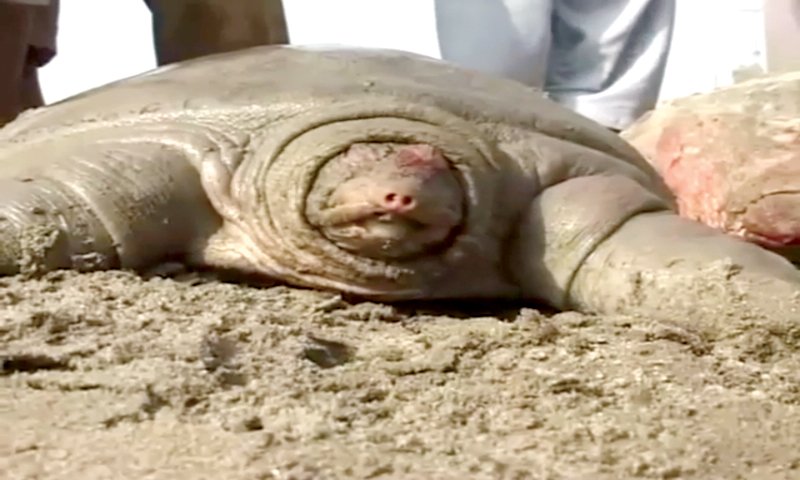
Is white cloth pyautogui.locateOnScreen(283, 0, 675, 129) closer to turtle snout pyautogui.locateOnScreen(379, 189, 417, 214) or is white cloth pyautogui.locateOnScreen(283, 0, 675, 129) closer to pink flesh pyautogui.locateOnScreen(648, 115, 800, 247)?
pink flesh pyautogui.locateOnScreen(648, 115, 800, 247)

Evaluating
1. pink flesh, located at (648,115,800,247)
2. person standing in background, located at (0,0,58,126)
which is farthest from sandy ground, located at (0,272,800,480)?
person standing in background, located at (0,0,58,126)

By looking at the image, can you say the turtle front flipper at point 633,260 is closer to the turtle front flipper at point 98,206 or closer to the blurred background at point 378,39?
the turtle front flipper at point 98,206

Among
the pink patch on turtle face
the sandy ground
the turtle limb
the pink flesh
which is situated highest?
the pink patch on turtle face

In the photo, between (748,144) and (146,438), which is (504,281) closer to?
(146,438)

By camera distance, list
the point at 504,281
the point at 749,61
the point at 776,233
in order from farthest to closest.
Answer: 1. the point at 749,61
2. the point at 776,233
3. the point at 504,281

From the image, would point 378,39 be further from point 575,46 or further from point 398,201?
point 398,201

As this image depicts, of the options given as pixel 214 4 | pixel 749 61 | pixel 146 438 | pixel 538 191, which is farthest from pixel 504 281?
pixel 749 61
